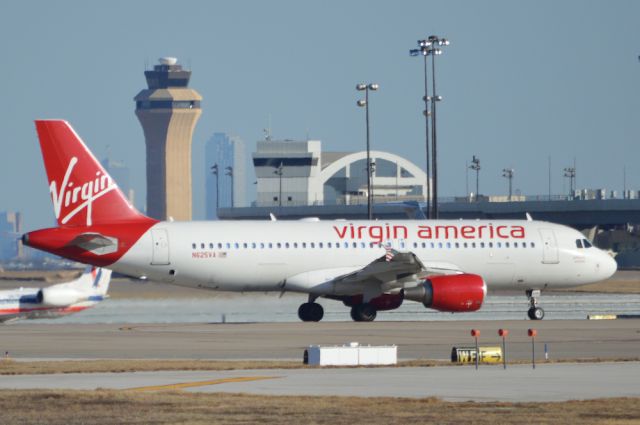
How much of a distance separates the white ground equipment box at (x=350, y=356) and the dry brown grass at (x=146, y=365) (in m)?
0.29

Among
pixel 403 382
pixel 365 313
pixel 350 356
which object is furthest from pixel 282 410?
pixel 365 313

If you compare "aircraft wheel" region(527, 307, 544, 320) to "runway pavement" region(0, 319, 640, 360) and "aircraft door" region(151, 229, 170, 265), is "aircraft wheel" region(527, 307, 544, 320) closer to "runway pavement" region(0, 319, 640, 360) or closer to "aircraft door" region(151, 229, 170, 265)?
"runway pavement" region(0, 319, 640, 360)

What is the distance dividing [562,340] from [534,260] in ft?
41.8

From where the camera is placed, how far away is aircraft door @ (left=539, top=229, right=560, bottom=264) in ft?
170

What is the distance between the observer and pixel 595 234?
5812 inches

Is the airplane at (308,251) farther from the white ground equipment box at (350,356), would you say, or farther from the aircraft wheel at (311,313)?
the white ground equipment box at (350,356)

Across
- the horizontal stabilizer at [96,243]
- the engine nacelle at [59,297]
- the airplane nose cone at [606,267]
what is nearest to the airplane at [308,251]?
the horizontal stabilizer at [96,243]

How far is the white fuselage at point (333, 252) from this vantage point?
48.0m

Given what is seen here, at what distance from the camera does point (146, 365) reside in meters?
30.9

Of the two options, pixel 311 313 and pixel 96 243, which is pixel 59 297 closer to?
pixel 96 243

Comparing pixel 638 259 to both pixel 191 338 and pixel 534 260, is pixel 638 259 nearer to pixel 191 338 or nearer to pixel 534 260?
pixel 534 260

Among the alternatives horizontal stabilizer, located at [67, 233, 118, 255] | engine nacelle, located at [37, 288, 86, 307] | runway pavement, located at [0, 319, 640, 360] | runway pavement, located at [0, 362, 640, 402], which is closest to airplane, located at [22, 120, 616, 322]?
horizontal stabilizer, located at [67, 233, 118, 255]

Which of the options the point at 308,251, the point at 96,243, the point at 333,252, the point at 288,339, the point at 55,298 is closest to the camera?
the point at 288,339

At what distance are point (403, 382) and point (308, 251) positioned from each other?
2253 cm
